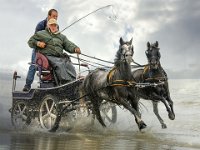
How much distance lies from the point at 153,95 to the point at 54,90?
3161mm

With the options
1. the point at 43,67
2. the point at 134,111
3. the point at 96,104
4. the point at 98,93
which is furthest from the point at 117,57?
the point at 43,67

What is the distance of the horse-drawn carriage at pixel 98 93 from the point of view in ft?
41.7

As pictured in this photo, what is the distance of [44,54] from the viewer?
14.9 meters

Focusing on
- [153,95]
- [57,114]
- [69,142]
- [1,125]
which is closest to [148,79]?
[153,95]

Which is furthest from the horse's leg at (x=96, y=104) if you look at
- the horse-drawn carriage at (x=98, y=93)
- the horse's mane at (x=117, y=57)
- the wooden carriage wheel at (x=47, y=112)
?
the horse's mane at (x=117, y=57)

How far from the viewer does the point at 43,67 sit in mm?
14680

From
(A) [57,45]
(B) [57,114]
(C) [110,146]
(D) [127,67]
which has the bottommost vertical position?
(C) [110,146]

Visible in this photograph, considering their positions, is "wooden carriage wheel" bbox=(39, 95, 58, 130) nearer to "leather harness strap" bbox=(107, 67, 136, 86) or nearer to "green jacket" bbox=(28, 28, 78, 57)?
"green jacket" bbox=(28, 28, 78, 57)

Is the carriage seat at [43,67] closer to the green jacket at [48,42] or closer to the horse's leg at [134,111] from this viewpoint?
the green jacket at [48,42]

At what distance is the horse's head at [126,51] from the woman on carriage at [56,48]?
243cm

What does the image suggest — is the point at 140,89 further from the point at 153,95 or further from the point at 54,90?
the point at 54,90

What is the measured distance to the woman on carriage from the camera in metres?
14.6

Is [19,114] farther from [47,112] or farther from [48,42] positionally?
[48,42]

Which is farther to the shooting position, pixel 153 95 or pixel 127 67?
pixel 153 95
